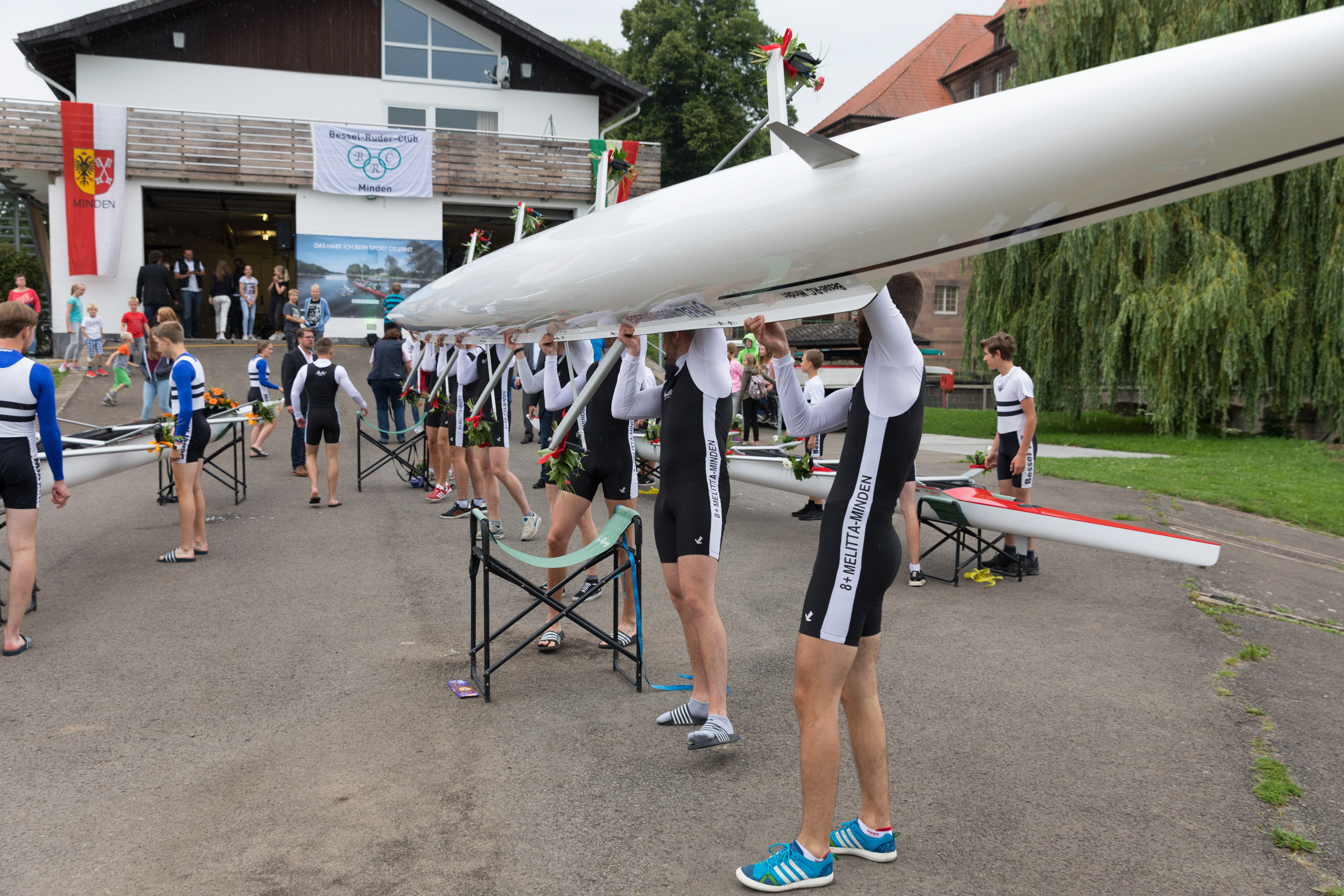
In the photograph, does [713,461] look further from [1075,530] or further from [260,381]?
[260,381]

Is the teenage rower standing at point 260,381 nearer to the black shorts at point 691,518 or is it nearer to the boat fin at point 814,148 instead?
the black shorts at point 691,518

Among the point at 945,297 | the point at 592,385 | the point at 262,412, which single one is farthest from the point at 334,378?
the point at 945,297

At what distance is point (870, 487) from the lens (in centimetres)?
310

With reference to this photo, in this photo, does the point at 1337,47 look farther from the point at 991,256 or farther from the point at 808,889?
the point at 991,256

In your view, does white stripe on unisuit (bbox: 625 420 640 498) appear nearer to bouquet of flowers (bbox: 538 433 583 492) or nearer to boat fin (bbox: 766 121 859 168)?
bouquet of flowers (bbox: 538 433 583 492)

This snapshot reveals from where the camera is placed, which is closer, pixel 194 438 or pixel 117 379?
pixel 194 438

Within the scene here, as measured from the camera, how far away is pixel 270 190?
23.0m

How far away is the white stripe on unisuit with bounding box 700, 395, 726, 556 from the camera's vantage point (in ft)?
14.2

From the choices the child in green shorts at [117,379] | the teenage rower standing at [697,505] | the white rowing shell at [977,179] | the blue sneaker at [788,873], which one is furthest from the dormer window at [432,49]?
the blue sneaker at [788,873]

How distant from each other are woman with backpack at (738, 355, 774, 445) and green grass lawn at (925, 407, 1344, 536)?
195 inches

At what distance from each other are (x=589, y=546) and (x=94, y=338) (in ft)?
62.2

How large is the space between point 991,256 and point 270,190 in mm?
18230

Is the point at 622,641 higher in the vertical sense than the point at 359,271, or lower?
lower

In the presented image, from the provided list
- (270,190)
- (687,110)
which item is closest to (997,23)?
(687,110)
